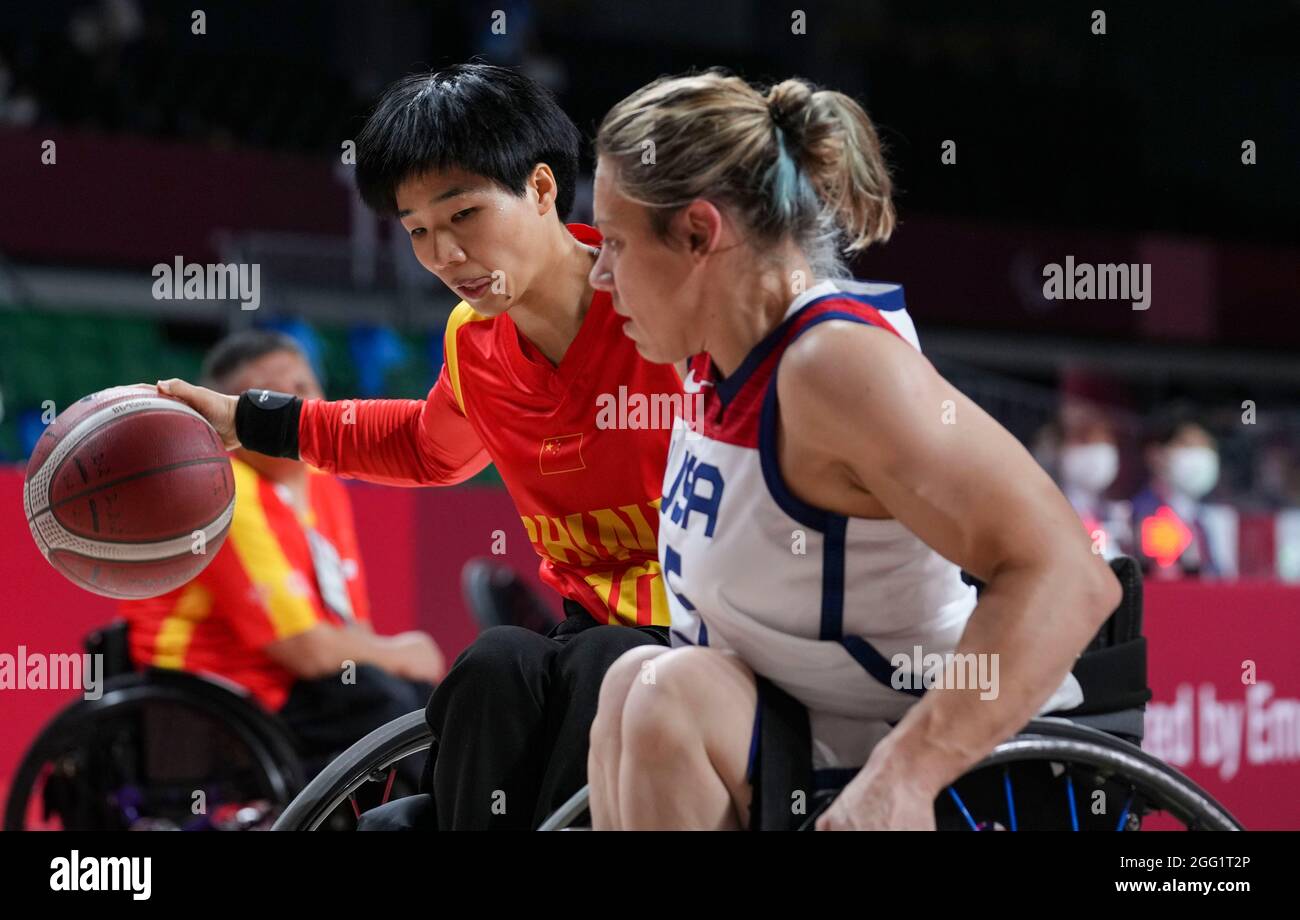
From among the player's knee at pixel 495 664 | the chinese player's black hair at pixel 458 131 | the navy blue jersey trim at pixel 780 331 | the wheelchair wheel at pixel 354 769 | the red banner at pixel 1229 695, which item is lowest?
the red banner at pixel 1229 695

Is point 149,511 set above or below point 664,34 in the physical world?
below

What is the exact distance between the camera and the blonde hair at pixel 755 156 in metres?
1.42

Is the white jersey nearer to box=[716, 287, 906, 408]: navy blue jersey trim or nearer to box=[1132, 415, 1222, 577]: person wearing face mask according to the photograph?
box=[716, 287, 906, 408]: navy blue jersey trim

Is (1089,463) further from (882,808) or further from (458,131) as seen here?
(882,808)

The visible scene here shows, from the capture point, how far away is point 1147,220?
39.8 ft

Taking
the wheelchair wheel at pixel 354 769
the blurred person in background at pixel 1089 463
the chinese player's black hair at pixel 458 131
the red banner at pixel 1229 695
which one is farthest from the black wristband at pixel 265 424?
the blurred person in background at pixel 1089 463

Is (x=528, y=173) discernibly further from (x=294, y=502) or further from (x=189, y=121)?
(x=189, y=121)

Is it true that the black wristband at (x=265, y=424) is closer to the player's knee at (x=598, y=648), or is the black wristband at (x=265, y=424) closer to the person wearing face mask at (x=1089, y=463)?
the player's knee at (x=598, y=648)

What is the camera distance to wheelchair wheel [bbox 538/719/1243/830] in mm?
1440

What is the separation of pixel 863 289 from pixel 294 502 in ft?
7.21

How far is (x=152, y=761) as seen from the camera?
9.96 ft

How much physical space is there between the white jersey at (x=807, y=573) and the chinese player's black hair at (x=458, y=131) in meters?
0.53

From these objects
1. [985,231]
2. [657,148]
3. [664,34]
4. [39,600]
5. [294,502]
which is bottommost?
[39,600]
